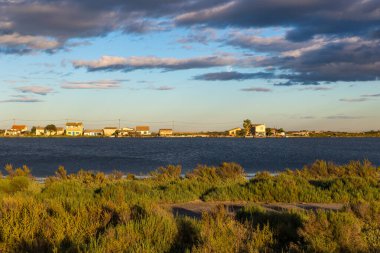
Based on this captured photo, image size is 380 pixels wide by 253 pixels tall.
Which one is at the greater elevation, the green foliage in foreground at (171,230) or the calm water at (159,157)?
the green foliage in foreground at (171,230)

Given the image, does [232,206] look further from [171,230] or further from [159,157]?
[159,157]

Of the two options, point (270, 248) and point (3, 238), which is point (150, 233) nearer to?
point (270, 248)

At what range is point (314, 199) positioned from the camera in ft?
49.9

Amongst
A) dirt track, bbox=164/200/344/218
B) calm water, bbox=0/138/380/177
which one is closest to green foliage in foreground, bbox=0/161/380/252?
dirt track, bbox=164/200/344/218

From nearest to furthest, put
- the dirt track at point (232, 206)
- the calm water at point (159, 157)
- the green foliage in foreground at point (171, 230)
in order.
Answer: the green foliage in foreground at point (171, 230) → the dirt track at point (232, 206) → the calm water at point (159, 157)

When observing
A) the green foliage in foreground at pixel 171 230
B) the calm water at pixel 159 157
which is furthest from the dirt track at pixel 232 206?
the calm water at pixel 159 157

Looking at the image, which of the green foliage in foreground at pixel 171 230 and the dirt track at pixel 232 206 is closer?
the green foliage in foreground at pixel 171 230

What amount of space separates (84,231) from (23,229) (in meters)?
1.11

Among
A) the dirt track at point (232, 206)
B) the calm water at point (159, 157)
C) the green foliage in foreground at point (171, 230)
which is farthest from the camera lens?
the calm water at point (159, 157)

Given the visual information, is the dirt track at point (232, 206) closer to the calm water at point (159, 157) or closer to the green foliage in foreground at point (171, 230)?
the green foliage in foreground at point (171, 230)

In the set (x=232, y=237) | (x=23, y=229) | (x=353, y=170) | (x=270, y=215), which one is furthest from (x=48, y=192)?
(x=353, y=170)

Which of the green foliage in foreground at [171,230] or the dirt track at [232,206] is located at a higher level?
the green foliage in foreground at [171,230]

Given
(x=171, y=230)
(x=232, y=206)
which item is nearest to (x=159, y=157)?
(x=232, y=206)

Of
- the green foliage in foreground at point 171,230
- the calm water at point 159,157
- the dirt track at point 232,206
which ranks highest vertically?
the green foliage in foreground at point 171,230
